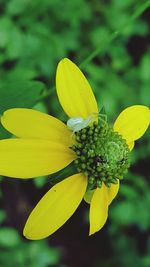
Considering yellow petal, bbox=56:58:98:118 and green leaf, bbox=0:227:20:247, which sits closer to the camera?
yellow petal, bbox=56:58:98:118

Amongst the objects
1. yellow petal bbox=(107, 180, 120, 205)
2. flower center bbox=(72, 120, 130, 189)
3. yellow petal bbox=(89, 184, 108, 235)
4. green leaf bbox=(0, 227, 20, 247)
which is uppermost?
green leaf bbox=(0, 227, 20, 247)

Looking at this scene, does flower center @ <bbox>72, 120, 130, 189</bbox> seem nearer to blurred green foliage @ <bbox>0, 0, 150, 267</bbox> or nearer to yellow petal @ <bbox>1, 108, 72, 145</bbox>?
yellow petal @ <bbox>1, 108, 72, 145</bbox>

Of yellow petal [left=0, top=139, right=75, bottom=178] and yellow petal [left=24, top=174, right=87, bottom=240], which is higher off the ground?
yellow petal [left=0, top=139, right=75, bottom=178]

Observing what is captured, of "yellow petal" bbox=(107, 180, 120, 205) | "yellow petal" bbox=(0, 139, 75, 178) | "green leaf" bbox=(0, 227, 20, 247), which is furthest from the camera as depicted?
"green leaf" bbox=(0, 227, 20, 247)

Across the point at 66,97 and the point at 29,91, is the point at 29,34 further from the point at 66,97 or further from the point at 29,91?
the point at 66,97

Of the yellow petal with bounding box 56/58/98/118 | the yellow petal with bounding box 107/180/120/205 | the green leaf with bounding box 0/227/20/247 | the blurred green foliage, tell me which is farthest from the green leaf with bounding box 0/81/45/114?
the green leaf with bounding box 0/227/20/247
